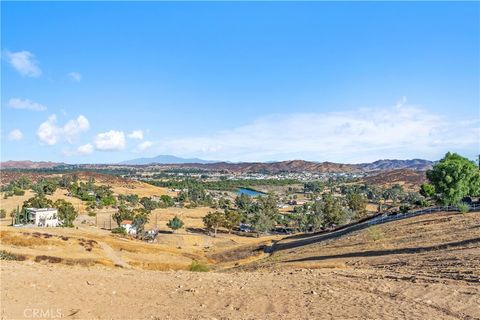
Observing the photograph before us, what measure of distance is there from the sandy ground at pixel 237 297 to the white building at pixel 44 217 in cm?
6944

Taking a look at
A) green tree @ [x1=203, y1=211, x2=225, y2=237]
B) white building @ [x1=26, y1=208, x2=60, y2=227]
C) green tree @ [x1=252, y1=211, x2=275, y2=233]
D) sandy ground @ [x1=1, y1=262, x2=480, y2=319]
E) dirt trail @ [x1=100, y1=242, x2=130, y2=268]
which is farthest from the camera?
green tree @ [x1=252, y1=211, x2=275, y2=233]

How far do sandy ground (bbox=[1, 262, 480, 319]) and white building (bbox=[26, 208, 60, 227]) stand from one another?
2734 inches

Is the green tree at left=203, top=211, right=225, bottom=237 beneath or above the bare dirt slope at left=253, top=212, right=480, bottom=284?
beneath

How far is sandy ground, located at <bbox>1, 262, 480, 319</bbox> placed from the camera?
11.9 metres

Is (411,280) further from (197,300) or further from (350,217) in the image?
(350,217)

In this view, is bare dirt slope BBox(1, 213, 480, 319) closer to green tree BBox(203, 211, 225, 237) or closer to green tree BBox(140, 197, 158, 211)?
green tree BBox(203, 211, 225, 237)

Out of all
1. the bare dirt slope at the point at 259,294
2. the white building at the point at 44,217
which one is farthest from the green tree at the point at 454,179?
the white building at the point at 44,217

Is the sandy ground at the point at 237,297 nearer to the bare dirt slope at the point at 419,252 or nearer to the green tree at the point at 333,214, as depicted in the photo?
the bare dirt slope at the point at 419,252

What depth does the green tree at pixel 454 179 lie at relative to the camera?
47750 millimetres

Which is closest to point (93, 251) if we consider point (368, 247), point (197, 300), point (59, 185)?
point (368, 247)

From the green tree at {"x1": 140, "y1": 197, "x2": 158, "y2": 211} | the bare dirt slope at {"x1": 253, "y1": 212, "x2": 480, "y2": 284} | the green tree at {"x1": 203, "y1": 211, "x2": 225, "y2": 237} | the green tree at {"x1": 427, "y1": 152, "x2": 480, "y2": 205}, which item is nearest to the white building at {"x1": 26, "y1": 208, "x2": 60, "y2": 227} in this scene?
the green tree at {"x1": 203, "y1": 211, "x2": 225, "y2": 237}

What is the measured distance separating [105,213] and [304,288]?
109144mm

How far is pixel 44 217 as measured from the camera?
81.9 m

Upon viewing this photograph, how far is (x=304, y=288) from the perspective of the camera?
49.7 ft
